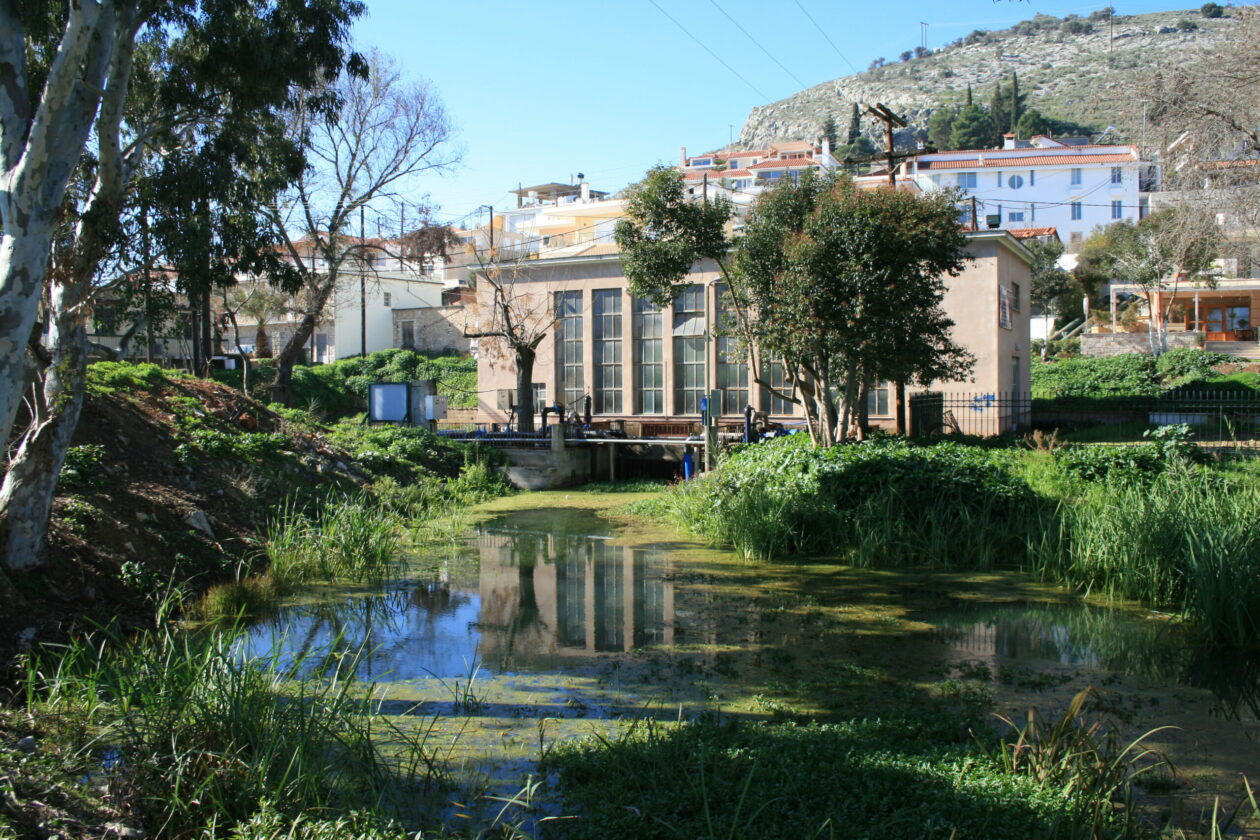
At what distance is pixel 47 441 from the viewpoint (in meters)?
8.01

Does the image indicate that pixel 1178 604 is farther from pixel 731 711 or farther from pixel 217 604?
pixel 217 604

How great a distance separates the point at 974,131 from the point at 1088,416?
78.4m

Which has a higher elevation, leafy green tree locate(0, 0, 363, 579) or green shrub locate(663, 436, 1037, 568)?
leafy green tree locate(0, 0, 363, 579)

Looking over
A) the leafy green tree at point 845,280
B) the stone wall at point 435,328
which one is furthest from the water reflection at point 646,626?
the stone wall at point 435,328

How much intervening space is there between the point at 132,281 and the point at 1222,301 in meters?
53.3

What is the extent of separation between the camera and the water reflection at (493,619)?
7.53 metres

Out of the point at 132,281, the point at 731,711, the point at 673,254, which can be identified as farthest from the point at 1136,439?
the point at 132,281

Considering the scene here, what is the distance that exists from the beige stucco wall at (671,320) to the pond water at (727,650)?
1299 centimetres

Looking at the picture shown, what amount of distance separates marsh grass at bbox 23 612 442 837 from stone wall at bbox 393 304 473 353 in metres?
40.7

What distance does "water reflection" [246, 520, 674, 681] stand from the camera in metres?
7.53

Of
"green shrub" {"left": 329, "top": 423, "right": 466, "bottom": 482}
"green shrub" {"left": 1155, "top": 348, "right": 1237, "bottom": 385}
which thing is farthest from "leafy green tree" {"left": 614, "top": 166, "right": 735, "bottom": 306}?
"green shrub" {"left": 1155, "top": 348, "right": 1237, "bottom": 385}

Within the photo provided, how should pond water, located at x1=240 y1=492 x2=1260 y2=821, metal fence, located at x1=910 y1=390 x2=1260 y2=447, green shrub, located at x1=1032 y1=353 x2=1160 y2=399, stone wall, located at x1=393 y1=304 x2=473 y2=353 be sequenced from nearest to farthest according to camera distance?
pond water, located at x1=240 y1=492 x2=1260 y2=821 → metal fence, located at x1=910 y1=390 x2=1260 y2=447 → green shrub, located at x1=1032 y1=353 x2=1160 y2=399 → stone wall, located at x1=393 y1=304 x2=473 y2=353

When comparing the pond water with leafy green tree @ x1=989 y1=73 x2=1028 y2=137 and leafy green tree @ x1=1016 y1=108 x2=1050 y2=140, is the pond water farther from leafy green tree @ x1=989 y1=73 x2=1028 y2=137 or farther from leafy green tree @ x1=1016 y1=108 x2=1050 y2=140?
leafy green tree @ x1=1016 y1=108 x2=1050 y2=140

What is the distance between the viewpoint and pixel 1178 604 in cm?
909
